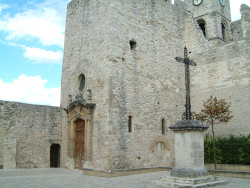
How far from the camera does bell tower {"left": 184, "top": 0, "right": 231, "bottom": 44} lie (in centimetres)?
1914

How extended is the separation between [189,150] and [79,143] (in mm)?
6536

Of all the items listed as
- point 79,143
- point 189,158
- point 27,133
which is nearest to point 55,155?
point 27,133

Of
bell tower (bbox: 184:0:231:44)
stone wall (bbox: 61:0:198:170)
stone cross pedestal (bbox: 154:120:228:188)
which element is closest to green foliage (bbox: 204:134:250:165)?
stone wall (bbox: 61:0:198:170)

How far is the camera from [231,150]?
11.2 metres

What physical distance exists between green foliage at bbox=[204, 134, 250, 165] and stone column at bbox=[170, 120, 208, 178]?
3440mm

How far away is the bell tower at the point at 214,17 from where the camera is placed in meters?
19.1

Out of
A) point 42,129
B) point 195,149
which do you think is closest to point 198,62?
point 195,149

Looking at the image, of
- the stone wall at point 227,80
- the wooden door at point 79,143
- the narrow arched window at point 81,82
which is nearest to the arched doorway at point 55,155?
the wooden door at point 79,143

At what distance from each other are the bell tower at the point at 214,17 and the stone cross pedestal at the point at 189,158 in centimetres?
1193

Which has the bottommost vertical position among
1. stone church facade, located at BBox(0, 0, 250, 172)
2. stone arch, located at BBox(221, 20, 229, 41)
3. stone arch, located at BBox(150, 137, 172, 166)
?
stone arch, located at BBox(150, 137, 172, 166)

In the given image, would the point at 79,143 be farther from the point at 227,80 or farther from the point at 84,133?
the point at 227,80

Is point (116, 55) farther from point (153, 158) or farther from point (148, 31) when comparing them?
point (153, 158)

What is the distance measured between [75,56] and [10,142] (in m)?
5.15

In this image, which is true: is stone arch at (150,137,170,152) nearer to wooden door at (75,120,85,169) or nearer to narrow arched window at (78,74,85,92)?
wooden door at (75,120,85,169)
